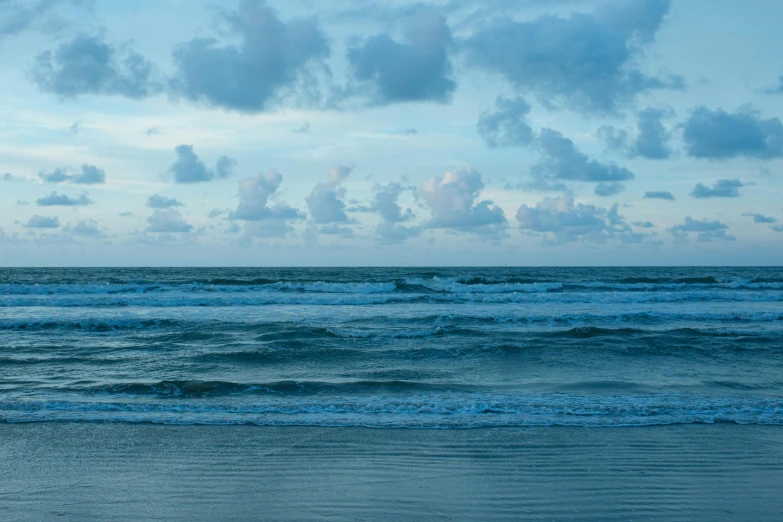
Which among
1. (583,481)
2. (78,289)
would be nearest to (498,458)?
(583,481)

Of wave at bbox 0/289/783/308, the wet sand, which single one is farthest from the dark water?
the wet sand

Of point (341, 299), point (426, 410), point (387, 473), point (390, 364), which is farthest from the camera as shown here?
point (341, 299)

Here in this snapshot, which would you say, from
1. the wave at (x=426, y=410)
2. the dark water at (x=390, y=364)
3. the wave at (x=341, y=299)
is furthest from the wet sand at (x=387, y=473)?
the wave at (x=341, y=299)

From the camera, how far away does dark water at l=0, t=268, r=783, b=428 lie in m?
9.86

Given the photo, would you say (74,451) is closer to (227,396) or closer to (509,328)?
(227,396)

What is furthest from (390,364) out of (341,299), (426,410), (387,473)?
(341,299)

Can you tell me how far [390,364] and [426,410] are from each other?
15.7ft

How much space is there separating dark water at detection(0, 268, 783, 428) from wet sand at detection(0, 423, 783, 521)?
776 mm

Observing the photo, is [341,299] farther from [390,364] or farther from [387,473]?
[387,473]

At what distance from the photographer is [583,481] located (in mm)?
6688

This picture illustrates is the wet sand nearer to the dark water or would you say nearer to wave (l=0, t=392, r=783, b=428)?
wave (l=0, t=392, r=783, b=428)

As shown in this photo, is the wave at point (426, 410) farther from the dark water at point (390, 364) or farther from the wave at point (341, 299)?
the wave at point (341, 299)

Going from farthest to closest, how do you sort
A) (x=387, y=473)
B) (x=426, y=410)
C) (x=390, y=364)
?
1. (x=390, y=364)
2. (x=426, y=410)
3. (x=387, y=473)

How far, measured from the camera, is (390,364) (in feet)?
48.1
